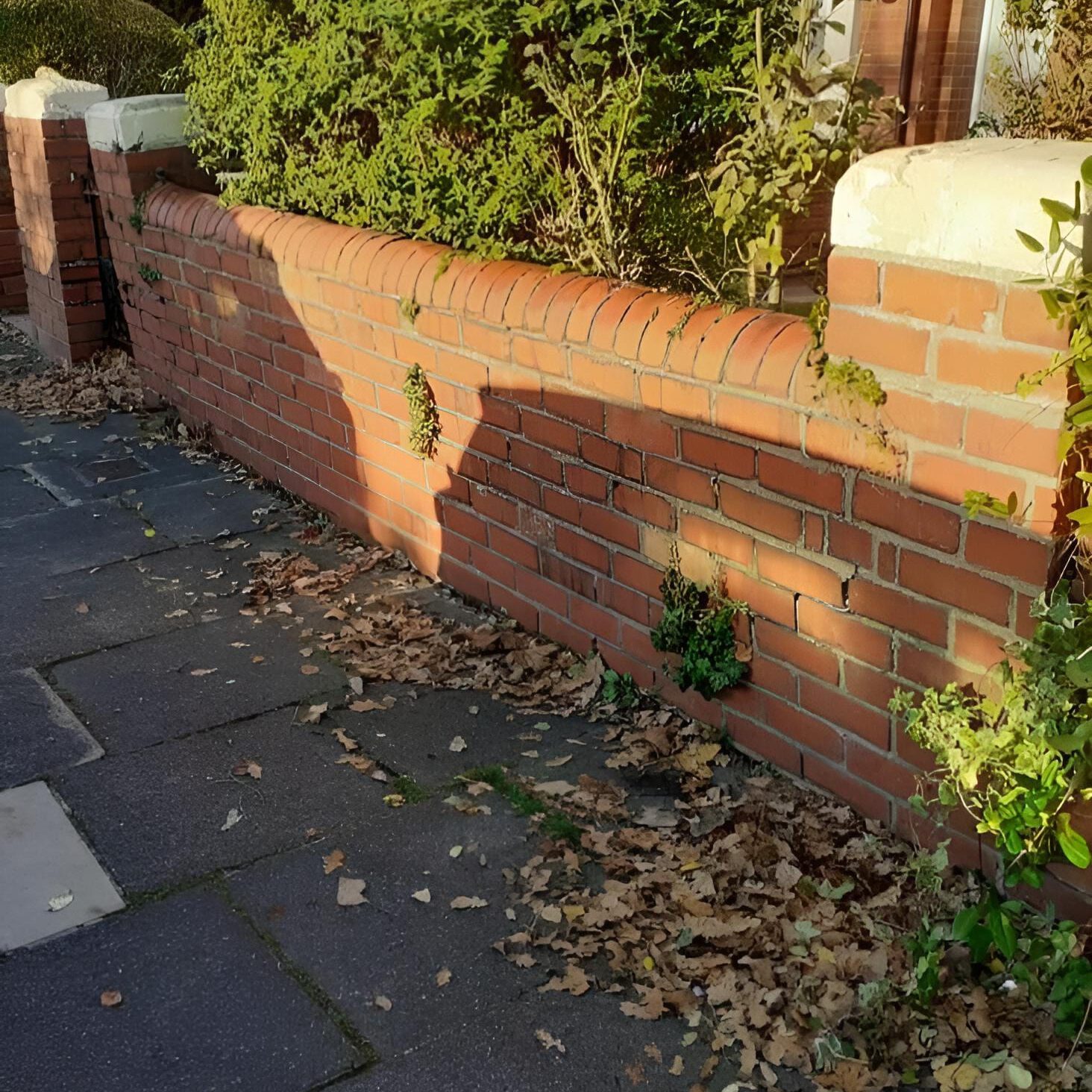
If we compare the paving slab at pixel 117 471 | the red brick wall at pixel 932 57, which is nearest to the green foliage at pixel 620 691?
the paving slab at pixel 117 471

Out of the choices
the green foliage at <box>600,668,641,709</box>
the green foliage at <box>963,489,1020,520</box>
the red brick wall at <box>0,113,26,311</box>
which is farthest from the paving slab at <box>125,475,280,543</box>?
the red brick wall at <box>0,113,26,311</box>

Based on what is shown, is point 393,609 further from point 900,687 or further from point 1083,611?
point 1083,611

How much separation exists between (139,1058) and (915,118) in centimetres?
901

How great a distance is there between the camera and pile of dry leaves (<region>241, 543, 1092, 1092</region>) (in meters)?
2.34

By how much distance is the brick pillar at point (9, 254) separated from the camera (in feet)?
31.0

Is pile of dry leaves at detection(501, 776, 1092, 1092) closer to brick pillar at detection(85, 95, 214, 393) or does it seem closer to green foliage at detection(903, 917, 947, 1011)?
green foliage at detection(903, 917, 947, 1011)

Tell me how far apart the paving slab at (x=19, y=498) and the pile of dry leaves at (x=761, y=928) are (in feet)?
9.31

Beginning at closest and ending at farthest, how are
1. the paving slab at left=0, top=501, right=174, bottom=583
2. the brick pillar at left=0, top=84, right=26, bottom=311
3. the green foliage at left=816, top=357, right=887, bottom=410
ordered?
the green foliage at left=816, top=357, right=887, bottom=410 → the paving slab at left=0, top=501, right=174, bottom=583 → the brick pillar at left=0, top=84, right=26, bottom=311

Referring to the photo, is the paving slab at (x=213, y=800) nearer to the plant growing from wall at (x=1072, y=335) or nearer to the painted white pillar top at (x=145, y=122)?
Answer: the plant growing from wall at (x=1072, y=335)

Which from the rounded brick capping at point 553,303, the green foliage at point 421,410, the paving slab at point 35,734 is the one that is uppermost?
the rounded brick capping at point 553,303

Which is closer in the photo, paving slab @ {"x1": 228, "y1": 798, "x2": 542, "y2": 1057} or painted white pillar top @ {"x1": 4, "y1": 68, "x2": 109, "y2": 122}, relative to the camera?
paving slab @ {"x1": 228, "y1": 798, "x2": 542, "y2": 1057}

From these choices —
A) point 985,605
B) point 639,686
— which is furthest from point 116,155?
point 985,605

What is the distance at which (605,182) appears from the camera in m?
3.82

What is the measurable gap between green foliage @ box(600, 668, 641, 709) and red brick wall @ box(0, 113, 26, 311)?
24.8 feet
